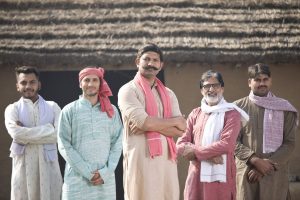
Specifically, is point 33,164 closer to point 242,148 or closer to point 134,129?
point 134,129

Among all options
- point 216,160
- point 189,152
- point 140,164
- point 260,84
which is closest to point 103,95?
point 140,164

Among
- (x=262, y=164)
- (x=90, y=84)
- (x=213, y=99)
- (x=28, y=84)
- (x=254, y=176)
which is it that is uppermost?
(x=28, y=84)

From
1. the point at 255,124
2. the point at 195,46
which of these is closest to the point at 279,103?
the point at 255,124

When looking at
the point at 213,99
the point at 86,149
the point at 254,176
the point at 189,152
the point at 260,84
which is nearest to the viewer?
the point at 86,149

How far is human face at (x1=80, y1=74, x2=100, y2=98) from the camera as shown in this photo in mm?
5625

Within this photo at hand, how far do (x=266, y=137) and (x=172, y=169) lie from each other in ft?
4.88

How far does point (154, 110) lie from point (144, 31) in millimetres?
3647

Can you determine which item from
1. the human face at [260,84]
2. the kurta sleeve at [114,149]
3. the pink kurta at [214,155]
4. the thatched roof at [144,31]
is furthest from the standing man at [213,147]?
the thatched roof at [144,31]

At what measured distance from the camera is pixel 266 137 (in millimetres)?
6594

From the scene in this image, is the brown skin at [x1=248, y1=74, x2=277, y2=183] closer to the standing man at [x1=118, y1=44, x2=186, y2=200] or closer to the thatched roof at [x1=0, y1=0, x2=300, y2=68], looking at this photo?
the standing man at [x1=118, y1=44, x2=186, y2=200]

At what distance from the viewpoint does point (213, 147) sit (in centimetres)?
608

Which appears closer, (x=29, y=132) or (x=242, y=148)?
(x=29, y=132)

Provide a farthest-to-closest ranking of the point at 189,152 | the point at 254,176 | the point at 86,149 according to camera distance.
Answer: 1. the point at 254,176
2. the point at 189,152
3. the point at 86,149

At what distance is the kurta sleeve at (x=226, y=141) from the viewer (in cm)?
609
